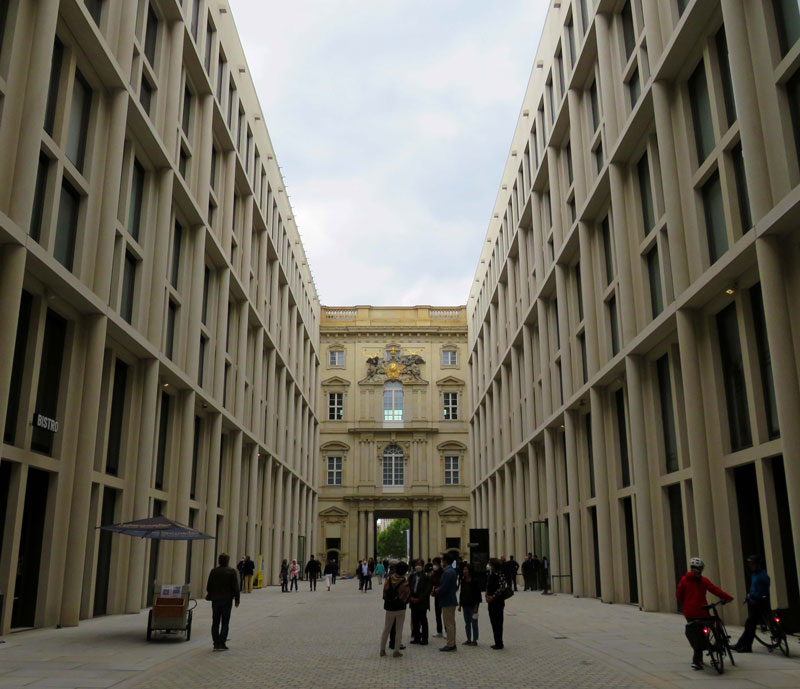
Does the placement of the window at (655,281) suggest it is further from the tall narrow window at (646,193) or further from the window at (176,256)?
the window at (176,256)

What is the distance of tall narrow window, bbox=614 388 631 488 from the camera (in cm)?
2567

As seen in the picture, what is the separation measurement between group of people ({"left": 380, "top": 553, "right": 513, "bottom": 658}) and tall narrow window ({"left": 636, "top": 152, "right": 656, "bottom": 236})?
12.7m

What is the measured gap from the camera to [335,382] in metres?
65.9

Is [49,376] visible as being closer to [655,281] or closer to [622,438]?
[655,281]

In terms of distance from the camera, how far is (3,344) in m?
14.5

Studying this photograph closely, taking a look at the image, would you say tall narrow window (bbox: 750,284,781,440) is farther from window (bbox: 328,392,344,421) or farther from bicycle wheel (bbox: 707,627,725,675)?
window (bbox: 328,392,344,421)

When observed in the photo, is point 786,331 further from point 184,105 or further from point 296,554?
point 296,554

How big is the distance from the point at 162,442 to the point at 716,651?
766 inches

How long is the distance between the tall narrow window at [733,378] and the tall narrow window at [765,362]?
0.87 metres

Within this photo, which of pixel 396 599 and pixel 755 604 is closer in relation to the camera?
pixel 755 604

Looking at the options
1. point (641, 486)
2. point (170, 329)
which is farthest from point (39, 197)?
point (641, 486)

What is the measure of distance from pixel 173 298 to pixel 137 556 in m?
8.69

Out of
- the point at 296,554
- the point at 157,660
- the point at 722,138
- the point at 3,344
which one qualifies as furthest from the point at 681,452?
the point at 296,554

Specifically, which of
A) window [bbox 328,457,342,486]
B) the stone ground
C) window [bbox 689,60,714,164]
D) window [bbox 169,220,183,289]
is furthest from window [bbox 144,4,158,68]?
window [bbox 328,457,342,486]
